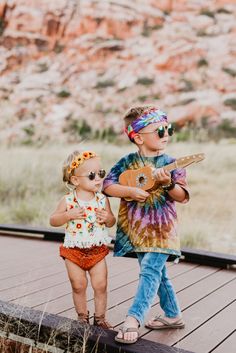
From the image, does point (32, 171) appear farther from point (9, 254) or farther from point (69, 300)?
point (69, 300)

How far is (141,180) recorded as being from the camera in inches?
119

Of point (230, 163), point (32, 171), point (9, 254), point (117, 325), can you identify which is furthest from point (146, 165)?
point (230, 163)

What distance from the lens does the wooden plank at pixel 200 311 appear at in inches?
123

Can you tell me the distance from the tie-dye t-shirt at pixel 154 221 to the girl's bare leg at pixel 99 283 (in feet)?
0.44

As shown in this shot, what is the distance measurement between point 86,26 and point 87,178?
52.3 feet

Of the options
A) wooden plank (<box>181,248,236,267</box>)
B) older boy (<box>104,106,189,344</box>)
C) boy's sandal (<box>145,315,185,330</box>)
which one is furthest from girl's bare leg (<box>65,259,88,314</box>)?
wooden plank (<box>181,248,236,267</box>)

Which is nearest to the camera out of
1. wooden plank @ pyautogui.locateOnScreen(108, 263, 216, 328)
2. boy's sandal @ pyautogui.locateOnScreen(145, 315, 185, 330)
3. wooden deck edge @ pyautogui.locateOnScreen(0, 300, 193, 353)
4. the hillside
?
wooden deck edge @ pyautogui.locateOnScreen(0, 300, 193, 353)

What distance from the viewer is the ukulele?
289 cm

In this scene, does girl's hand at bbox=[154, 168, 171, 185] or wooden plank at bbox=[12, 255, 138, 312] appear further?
wooden plank at bbox=[12, 255, 138, 312]

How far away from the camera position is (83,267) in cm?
314

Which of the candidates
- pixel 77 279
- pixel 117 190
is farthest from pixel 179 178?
pixel 77 279

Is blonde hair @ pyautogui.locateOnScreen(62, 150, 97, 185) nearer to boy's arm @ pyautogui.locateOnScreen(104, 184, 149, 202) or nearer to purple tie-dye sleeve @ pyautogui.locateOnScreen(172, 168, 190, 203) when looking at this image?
boy's arm @ pyautogui.locateOnScreen(104, 184, 149, 202)

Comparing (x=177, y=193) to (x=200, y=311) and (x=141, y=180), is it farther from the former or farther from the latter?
(x=200, y=311)

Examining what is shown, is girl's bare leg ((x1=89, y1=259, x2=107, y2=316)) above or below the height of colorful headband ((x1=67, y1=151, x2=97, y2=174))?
below
